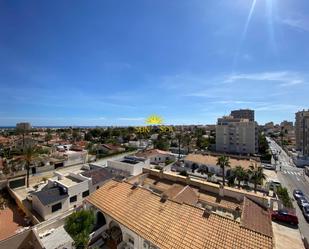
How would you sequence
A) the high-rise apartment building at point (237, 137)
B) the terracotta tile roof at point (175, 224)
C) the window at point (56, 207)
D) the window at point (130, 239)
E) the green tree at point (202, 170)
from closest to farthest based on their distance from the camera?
the terracotta tile roof at point (175, 224)
the window at point (130, 239)
the window at point (56, 207)
the green tree at point (202, 170)
the high-rise apartment building at point (237, 137)

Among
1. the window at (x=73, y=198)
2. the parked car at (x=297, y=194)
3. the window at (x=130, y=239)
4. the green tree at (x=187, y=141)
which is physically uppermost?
the green tree at (x=187, y=141)

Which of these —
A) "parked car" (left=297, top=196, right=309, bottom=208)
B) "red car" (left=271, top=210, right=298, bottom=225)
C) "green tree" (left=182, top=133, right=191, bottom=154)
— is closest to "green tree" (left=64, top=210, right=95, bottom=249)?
"red car" (left=271, top=210, right=298, bottom=225)

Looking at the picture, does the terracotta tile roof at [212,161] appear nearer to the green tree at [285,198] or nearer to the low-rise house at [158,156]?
the low-rise house at [158,156]

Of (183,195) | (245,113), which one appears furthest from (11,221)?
(245,113)

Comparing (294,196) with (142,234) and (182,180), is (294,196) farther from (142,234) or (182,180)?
(142,234)

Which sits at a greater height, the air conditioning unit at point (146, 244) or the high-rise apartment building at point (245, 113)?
the high-rise apartment building at point (245, 113)

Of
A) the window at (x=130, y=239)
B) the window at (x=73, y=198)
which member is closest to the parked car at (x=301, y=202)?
the window at (x=130, y=239)

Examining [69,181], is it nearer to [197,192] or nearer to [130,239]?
[130,239]
